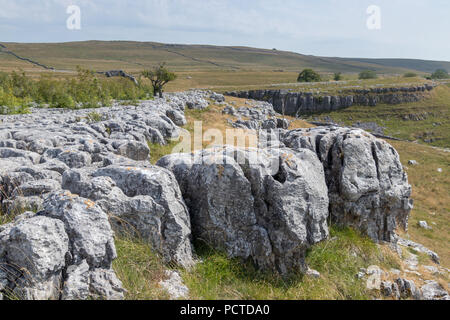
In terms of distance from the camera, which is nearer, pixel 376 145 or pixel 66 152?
pixel 66 152

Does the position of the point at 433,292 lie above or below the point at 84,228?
below

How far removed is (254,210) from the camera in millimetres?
7957

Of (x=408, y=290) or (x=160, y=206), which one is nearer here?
(x=160, y=206)

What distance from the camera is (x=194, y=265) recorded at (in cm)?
704

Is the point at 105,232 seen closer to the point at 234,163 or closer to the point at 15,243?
the point at 15,243

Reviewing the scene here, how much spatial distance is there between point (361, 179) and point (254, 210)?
5.09 m

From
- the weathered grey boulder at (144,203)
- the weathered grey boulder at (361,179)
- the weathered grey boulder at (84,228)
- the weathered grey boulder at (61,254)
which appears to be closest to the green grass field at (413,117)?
the weathered grey boulder at (361,179)

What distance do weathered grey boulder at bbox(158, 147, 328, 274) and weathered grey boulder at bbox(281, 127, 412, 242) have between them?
272cm

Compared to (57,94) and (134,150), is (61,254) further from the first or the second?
(57,94)

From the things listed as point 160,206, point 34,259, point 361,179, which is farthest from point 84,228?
point 361,179

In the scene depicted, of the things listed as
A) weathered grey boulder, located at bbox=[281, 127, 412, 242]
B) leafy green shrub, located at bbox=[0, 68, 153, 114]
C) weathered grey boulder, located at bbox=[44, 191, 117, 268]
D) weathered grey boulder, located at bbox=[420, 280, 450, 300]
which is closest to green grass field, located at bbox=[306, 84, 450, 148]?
leafy green shrub, located at bbox=[0, 68, 153, 114]

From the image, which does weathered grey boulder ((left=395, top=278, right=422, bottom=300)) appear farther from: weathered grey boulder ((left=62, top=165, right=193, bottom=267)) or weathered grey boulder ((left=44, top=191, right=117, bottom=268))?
weathered grey boulder ((left=44, top=191, right=117, bottom=268))
